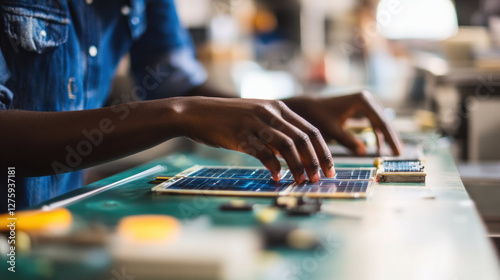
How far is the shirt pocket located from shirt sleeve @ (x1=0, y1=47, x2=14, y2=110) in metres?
0.07

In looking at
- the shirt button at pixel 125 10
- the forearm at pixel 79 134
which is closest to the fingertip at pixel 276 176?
the forearm at pixel 79 134

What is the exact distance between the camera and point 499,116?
78.7 inches

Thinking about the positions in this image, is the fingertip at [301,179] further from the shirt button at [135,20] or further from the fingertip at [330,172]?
the shirt button at [135,20]

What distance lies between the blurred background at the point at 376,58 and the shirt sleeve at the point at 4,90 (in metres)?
1.04

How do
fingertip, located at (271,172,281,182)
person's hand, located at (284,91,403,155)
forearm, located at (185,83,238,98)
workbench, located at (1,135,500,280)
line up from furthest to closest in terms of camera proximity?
forearm, located at (185,83,238,98) < person's hand, located at (284,91,403,155) < fingertip, located at (271,172,281,182) < workbench, located at (1,135,500,280)

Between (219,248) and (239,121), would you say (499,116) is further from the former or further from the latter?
(219,248)

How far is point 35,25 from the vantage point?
3.78 feet

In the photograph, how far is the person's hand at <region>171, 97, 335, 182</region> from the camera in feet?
2.75

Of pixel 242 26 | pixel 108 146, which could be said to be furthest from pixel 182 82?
pixel 242 26

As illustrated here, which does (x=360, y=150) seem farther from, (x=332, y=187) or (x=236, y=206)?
(x=236, y=206)

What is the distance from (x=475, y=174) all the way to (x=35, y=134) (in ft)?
3.52

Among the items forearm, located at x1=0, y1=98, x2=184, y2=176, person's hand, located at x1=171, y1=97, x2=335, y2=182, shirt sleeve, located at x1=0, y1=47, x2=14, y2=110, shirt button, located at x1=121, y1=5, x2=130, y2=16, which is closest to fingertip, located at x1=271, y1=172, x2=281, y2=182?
person's hand, located at x1=171, y1=97, x2=335, y2=182

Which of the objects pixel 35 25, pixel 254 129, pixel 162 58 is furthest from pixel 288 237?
pixel 162 58

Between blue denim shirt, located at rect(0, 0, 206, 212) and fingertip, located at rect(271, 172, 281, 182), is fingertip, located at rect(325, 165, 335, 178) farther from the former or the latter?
blue denim shirt, located at rect(0, 0, 206, 212)
